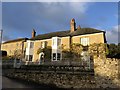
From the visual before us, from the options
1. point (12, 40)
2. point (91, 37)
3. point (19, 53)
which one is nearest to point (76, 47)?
point (91, 37)

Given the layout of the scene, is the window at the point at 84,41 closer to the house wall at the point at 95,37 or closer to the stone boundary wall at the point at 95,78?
the house wall at the point at 95,37

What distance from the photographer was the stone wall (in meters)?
24.7

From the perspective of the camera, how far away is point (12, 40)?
59000 mm

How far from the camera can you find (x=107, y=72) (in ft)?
83.9

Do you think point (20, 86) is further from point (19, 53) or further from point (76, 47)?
point (19, 53)

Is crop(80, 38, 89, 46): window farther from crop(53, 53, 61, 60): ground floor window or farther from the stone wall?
the stone wall

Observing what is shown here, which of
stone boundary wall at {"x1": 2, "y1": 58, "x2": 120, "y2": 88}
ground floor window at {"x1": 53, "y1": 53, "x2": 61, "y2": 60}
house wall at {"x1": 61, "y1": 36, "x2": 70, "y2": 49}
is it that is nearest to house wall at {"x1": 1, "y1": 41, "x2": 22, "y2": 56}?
house wall at {"x1": 61, "y1": 36, "x2": 70, "y2": 49}

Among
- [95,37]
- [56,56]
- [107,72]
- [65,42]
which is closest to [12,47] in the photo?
[65,42]

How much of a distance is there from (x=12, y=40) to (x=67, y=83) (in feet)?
121

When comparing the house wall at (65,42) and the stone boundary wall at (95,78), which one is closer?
the stone boundary wall at (95,78)

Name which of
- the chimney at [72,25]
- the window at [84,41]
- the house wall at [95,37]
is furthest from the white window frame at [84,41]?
the chimney at [72,25]

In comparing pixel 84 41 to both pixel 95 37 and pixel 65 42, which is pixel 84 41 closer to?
pixel 95 37

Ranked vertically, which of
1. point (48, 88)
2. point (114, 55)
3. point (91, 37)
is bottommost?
point (48, 88)

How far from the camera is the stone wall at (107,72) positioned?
2473 centimetres
